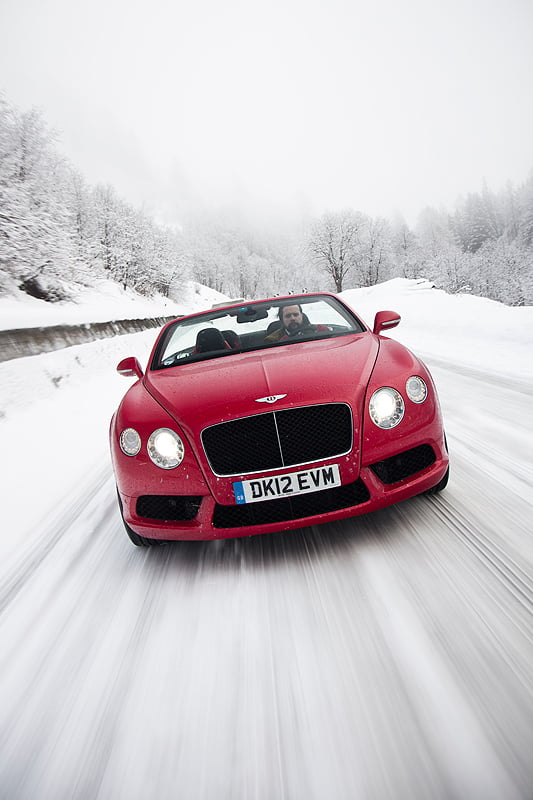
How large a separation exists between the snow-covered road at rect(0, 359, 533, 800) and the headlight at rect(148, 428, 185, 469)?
50 cm

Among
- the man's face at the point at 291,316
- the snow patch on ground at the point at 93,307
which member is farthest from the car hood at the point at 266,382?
the snow patch on ground at the point at 93,307

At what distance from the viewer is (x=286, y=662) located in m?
1.22

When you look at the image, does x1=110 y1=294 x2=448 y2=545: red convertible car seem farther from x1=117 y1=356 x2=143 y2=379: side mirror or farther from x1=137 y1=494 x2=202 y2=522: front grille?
x1=117 y1=356 x2=143 y2=379: side mirror

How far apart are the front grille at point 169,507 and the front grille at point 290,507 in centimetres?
12

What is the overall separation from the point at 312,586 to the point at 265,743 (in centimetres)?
57

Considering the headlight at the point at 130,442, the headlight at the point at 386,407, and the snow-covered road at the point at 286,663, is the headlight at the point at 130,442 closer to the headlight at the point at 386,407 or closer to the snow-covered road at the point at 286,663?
the snow-covered road at the point at 286,663

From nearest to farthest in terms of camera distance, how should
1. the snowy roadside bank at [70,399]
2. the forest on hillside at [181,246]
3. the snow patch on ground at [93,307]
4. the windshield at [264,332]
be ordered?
the windshield at [264,332] < the snowy roadside bank at [70,399] < the snow patch on ground at [93,307] < the forest on hillside at [181,246]

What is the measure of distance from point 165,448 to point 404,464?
105 cm

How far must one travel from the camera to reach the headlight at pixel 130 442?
5.78 ft

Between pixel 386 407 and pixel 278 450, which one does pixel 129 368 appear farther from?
pixel 386 407

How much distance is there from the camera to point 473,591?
4.58 feet

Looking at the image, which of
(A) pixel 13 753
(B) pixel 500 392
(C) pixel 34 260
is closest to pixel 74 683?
Result: (A) pixel 13 753

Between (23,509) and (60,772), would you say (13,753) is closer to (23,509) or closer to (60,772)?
(60,772)

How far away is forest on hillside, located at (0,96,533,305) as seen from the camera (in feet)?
51.1
